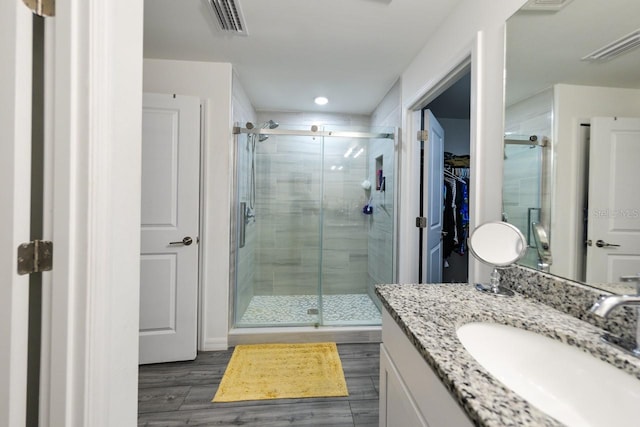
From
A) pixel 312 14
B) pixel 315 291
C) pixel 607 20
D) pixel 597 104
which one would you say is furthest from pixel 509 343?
pixel 315 291

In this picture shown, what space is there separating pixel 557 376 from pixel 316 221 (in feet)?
7.78

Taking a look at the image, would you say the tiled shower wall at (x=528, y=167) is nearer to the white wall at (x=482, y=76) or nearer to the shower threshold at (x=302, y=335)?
the white wall at (x=482, y=76)

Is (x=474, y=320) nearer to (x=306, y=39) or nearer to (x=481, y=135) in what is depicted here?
(x=481, y=135)

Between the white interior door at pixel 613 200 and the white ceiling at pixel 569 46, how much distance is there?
0.13m

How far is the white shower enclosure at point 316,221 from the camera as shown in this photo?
8.79 ft

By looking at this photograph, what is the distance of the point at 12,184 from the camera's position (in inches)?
26.2

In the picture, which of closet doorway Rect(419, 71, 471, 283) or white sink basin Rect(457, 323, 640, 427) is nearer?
white sink basin Rect(457, 323, 640, 427)

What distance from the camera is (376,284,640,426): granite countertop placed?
43cm

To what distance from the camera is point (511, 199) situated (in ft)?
3.71

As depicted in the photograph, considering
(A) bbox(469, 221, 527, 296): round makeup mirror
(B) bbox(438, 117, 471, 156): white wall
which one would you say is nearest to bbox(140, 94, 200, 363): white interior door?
(A) bbox(469, 221, 527, 296): round makeup mirror

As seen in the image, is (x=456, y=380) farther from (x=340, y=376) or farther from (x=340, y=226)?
(x=340, y=226)

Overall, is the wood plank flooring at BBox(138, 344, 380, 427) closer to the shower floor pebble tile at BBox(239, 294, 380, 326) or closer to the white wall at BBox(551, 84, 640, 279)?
the shower floor pebble tile at BBox(239, 294, 380, 326)

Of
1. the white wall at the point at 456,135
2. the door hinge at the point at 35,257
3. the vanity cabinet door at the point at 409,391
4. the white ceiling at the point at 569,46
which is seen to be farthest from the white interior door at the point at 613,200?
the white wall at the point at 456,135

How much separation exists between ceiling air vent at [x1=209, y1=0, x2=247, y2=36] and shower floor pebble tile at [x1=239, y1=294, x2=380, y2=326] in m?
2.28
